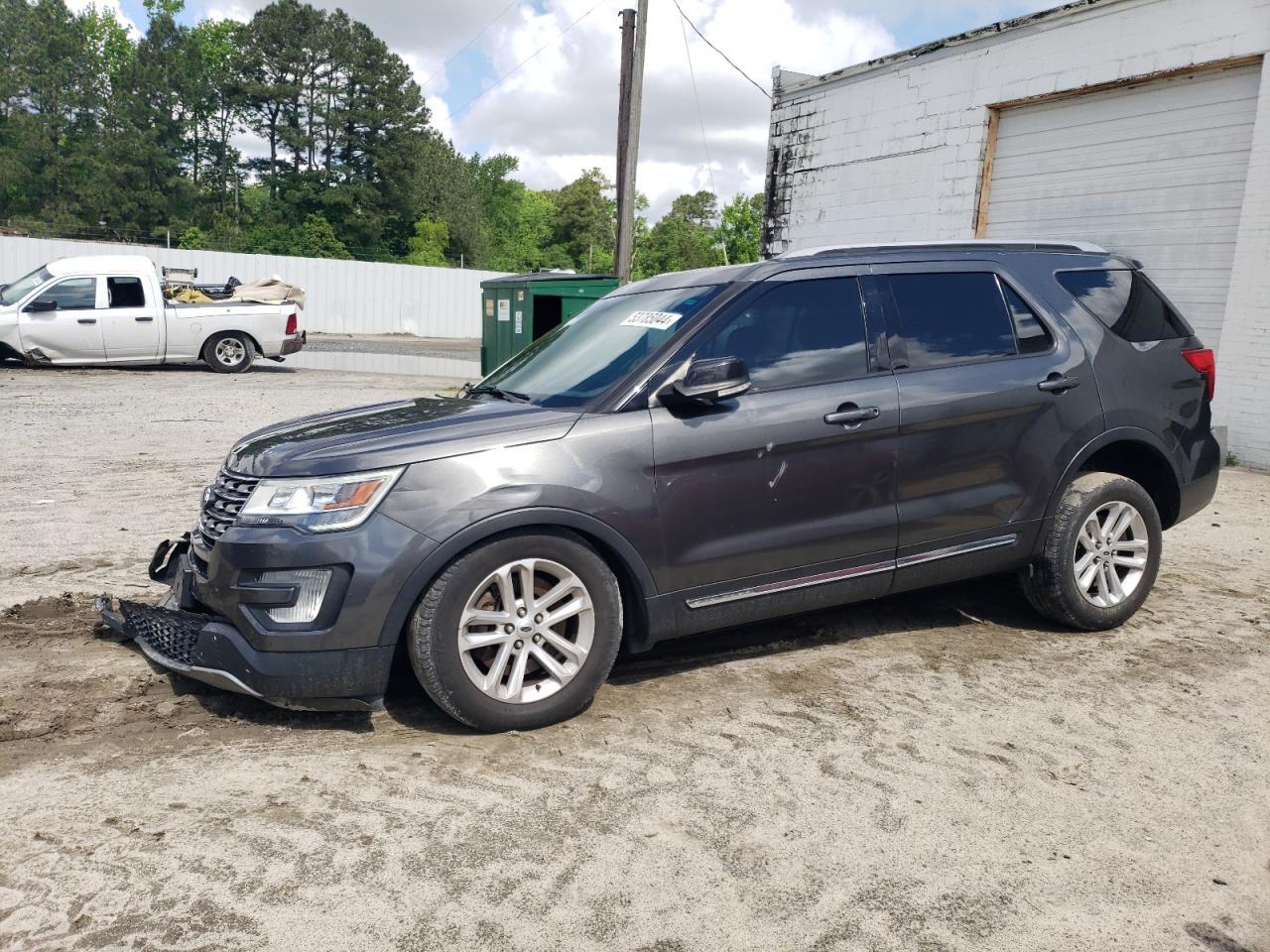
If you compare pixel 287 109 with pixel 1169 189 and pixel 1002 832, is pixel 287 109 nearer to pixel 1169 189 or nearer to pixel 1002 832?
pixel 1169 189

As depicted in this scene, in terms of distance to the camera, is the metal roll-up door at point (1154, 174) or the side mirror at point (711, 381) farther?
the metal roll-up door at point (1154, 174)

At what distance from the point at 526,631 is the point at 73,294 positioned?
53.7ft

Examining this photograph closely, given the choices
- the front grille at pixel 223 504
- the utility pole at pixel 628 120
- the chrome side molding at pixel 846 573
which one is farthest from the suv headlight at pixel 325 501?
the utility pole at pixel 628 120

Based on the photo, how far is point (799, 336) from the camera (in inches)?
174

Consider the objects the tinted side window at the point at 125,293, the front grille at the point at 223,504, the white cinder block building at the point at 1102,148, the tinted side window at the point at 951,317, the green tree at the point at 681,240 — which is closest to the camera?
the front grille at the point at 223,504

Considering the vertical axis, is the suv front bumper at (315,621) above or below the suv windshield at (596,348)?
below

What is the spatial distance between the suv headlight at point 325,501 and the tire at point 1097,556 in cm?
306

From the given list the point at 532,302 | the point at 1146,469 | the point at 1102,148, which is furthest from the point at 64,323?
the point at 1146,469

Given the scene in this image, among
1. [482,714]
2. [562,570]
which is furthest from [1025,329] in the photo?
[482,714]

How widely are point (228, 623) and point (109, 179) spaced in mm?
62841

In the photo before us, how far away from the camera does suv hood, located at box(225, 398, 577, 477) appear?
3710mm

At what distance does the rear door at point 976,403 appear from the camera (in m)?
4.56

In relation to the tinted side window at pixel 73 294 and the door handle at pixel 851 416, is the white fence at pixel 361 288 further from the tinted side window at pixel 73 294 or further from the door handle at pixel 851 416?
the door handle at pixel 851 416

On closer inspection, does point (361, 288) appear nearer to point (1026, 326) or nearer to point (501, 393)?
point (501, 393)
